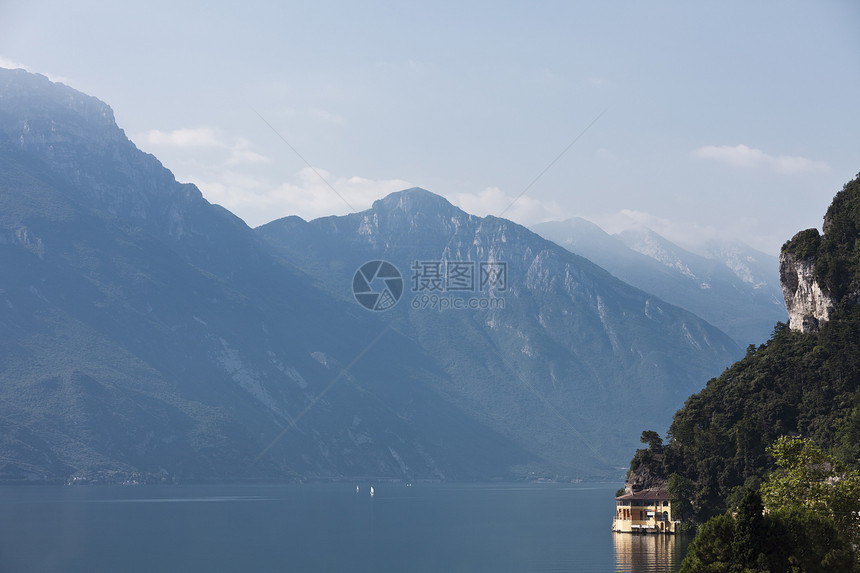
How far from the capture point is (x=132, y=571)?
94.9 meters

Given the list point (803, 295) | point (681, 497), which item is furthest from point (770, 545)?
point (803, 295)

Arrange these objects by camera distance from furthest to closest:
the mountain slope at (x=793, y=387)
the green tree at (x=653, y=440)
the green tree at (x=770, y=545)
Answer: the green tree at (x=653, y=440)
the mountain slope at (x=793, y=387)
the green tree at (x=770, y=545)

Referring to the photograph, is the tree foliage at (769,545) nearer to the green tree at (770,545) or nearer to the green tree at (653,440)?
the green tree at (770,545)

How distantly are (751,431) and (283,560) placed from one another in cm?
6175

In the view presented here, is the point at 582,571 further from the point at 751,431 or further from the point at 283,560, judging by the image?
the point at 751,431

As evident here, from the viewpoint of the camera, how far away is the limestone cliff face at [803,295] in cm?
13677

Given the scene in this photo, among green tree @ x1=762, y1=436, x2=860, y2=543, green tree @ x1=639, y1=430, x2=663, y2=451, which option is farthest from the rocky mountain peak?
green tree @ x1=762, y1=436, x2=860, y2=543

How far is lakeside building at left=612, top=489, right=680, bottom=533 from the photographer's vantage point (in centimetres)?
13375

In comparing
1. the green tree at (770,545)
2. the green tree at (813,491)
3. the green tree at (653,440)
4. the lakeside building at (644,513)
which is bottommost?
the lakeside building at (644,513)

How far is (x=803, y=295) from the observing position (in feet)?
465

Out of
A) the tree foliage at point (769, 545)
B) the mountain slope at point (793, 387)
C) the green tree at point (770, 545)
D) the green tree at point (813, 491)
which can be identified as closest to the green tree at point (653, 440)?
the mountain slope at point (793, 387)

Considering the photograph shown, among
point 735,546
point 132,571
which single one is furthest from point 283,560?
point 735,546

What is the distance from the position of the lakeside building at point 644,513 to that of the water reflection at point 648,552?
312cm

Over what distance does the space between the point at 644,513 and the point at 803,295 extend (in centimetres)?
3861
